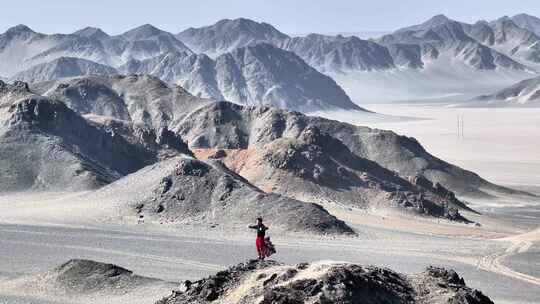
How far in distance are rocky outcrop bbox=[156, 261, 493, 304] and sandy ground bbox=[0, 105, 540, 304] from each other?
9.54 meters

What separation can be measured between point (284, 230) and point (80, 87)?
7901cm

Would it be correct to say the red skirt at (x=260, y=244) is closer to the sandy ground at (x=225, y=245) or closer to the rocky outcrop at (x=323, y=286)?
the rocky outcrop at (x=323, y=286)

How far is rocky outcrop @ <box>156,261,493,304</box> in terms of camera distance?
2183 cm

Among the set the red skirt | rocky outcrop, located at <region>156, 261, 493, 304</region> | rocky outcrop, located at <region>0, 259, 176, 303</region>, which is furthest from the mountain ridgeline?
rocky outcrop, located at <region>156, 261, 493, 304</region>

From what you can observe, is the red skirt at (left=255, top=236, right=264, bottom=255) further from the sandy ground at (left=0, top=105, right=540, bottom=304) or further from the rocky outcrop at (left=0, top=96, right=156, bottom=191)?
the rocky outcrop at (left=0, top=96, right=156, bottom=191)

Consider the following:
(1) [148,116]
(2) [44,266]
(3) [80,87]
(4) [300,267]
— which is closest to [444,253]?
(2) [44,266]

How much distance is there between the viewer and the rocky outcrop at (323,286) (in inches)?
860

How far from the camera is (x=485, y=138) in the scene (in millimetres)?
161125

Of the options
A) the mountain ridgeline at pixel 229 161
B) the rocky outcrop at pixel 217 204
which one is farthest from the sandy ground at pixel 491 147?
the rocky outcrop at pixel 217 204

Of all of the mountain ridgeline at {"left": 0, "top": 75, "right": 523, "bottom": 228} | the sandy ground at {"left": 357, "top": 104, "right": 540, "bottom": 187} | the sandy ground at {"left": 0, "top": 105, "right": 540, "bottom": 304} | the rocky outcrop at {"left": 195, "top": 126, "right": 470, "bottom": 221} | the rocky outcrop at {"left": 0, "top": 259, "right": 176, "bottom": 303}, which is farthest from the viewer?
the sandy ground at {"left": 357, "top": 104, "right": 540, "bottom": 187}

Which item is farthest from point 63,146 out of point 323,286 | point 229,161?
point 323,286

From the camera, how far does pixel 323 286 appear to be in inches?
866

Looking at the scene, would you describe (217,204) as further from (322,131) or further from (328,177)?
(322,131)

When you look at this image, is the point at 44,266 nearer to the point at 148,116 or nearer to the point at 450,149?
the point at 148,116
